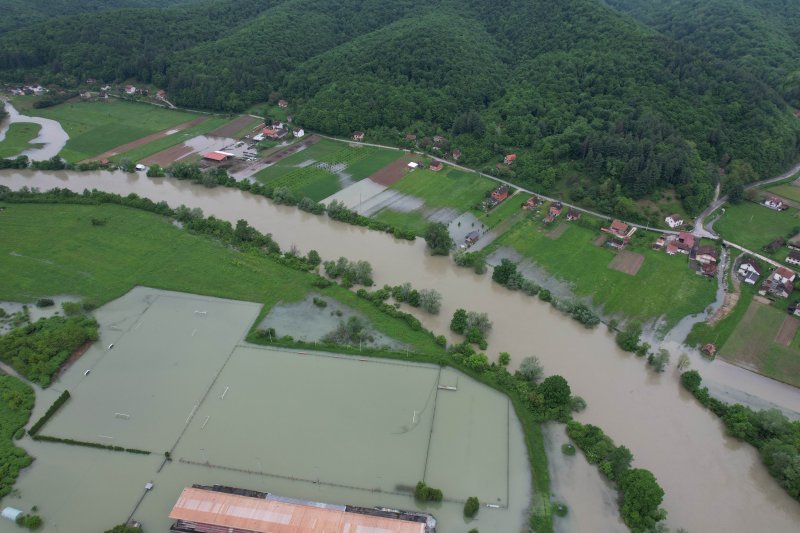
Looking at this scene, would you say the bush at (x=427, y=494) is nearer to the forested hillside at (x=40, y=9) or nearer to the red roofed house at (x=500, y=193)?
the red roofed house at (x=500, y=193)

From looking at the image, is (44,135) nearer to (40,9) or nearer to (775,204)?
(40,9)

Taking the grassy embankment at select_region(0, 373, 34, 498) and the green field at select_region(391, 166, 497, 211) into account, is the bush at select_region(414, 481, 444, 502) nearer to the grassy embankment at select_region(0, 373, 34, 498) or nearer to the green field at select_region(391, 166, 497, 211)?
the grassy embankment at select_region(0, 373, 34, 498)

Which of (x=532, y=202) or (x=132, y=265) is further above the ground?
(x=532, y=202)

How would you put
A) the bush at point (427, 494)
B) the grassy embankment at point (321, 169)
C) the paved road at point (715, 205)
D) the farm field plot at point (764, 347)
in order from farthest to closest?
the grassy embankment at point (321, 169) < the paved road at point (715, 205) < the farm field plot at point (764, 347) < the bush at point (427, 494)

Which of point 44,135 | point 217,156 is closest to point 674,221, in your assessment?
point 217,156

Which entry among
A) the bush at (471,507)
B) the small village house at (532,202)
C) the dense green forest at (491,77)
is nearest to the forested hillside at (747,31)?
the dense green forest at (491,77)

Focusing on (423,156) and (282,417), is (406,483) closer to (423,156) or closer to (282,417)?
(282,417)
